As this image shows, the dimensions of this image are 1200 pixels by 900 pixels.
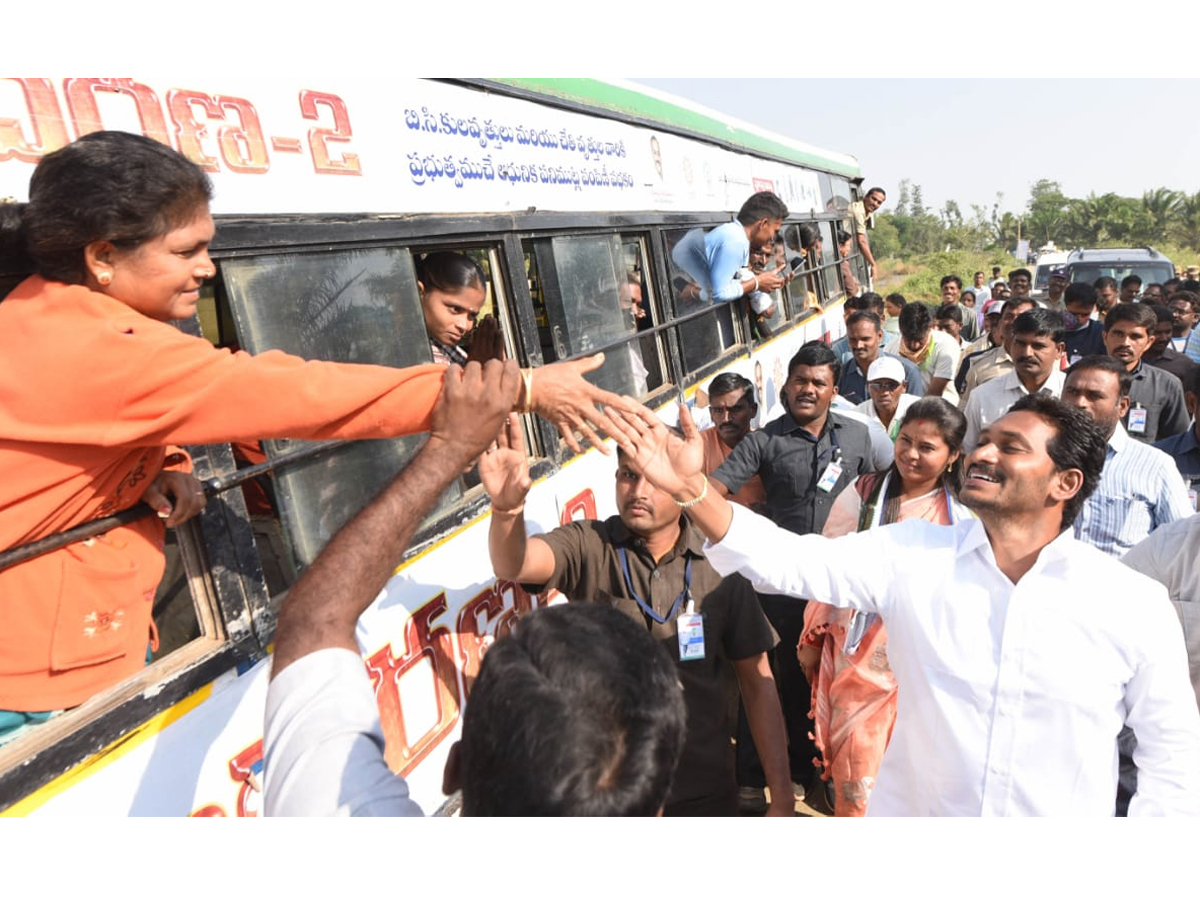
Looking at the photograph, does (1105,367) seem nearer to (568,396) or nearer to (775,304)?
(568,396)

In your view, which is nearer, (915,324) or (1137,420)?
(1137,420)

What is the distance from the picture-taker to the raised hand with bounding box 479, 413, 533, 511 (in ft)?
7.17

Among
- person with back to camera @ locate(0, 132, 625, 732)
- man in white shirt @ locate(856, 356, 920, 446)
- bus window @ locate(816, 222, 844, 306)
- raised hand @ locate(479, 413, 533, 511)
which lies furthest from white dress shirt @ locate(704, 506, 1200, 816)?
bus window @ locate(816, 222, 844, 306)

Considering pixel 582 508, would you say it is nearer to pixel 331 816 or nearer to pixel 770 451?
pixel 770 451

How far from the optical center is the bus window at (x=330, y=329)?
2186 mm

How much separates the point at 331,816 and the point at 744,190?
651 centimetres

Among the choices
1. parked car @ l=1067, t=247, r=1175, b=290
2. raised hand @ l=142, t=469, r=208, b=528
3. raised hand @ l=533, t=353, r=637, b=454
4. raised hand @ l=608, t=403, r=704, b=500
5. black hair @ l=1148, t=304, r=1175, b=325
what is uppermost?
raised hand @ l=533, t=353, r=637, b=454

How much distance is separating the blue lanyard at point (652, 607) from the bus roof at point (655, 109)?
198 cm

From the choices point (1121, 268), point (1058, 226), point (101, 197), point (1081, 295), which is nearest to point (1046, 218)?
point (1058, 226)

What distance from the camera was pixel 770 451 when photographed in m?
3.67

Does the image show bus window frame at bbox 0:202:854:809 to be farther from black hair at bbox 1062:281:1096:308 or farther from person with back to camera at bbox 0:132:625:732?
black hair at bbox 1062:281:1096:308

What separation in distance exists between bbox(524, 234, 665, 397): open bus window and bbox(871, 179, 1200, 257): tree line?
140 feet

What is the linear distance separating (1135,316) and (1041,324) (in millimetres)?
809

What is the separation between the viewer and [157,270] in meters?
1.42
